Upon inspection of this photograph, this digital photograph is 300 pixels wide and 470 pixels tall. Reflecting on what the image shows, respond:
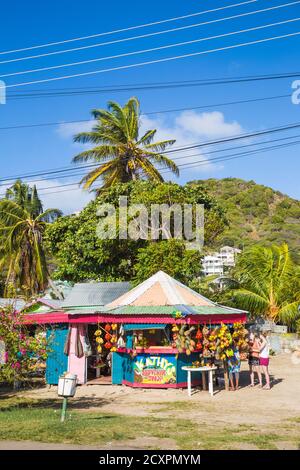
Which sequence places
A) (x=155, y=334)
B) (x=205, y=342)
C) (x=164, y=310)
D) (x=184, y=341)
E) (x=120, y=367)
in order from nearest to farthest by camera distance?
(x=184, y=341) → (x=205, y=342) → (x=164, y=310) → (x=120, y=367) → (x=155, y=334)

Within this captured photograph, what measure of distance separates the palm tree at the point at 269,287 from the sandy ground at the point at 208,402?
1114 cm

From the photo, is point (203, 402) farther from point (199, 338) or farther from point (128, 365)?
point (128, 365)

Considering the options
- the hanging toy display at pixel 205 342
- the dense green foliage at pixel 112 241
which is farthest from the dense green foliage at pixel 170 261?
the hanging toy display at pixel 205 342

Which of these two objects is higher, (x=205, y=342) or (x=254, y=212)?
(x=254, y=212)

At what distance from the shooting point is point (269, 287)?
31.9m

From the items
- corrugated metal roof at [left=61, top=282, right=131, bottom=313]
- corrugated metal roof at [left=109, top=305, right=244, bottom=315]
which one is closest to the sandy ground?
corrugated metal roof at [left=109, top=305, right=244, bottom=315]

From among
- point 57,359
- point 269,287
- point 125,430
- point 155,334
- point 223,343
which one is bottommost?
point 125,430

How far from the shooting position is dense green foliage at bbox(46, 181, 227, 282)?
29.0 meters

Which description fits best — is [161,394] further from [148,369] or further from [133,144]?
[133,144]

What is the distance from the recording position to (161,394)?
17.1m

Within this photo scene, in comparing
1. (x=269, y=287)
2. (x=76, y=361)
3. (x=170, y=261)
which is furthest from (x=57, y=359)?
(x=269, y=287)

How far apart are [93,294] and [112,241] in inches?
270

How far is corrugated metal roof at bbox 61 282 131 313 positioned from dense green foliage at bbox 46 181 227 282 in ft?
10.5

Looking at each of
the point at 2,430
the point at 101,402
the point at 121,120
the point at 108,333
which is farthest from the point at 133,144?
the point at 2,430
